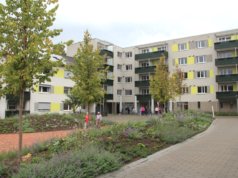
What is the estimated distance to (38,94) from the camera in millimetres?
39562

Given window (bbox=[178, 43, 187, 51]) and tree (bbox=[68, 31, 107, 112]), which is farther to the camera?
window (bbox=[178, 43, 187, 51])

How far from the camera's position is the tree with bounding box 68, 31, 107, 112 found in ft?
59.6

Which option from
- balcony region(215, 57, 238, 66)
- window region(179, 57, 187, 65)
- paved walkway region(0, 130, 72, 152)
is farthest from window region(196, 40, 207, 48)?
paved walkway region(0, 130, 72, 152)

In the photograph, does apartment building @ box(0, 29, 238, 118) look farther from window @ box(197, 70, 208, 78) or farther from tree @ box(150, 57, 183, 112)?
tree @ box(150, 57, 183, 112)

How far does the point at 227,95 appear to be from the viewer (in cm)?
4600

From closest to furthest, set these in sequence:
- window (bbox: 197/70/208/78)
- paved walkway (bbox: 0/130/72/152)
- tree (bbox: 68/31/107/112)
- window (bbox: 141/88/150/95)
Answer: paved walkway (bbox: 0/130/72/152), tree (bbox: 68/31/107/112), window (bbox: 197/70/208/78), window (bbox: 141/88/150/95)

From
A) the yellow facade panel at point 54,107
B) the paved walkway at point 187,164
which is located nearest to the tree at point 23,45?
the paved walkway at point 187,164

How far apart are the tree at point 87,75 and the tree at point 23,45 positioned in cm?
1002

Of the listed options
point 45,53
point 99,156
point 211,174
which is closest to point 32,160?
point 99,156

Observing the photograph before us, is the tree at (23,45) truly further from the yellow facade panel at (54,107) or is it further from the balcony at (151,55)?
the balcony at (151,55)

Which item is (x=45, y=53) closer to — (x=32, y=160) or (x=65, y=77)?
(x=32, y=160)

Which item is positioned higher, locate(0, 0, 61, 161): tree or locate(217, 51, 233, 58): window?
locate(217, 51, 233, 58): window

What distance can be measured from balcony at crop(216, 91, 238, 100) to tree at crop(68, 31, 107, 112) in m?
32.9

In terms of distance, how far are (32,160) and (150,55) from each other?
50239mm
